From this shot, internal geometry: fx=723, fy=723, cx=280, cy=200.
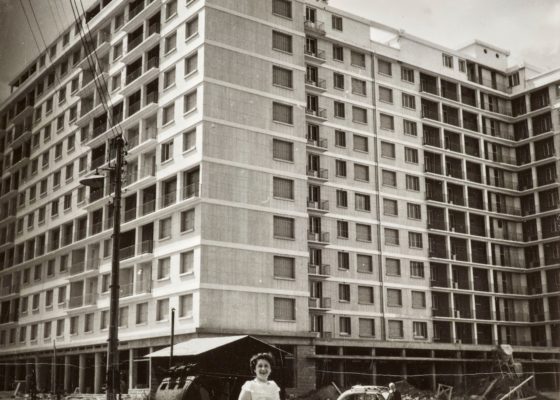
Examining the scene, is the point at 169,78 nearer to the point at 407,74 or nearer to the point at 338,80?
the point at 338,80

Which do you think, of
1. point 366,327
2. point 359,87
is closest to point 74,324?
point 366,327

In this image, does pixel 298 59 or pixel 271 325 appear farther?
pixel 298 59

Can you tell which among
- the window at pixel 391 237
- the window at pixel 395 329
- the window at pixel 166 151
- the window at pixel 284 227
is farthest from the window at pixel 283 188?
the window at pixel 395 329

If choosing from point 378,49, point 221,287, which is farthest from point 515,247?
point 221,287

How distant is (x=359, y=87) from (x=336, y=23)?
5.61 meters

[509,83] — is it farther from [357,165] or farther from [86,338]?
[86,338]

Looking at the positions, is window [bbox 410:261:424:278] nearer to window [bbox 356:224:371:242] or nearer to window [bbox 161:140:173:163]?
window [bbox 356:224:371:242]

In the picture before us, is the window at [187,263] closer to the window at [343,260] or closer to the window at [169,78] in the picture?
the window at [169,78]

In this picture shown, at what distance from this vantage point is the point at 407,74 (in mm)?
63375

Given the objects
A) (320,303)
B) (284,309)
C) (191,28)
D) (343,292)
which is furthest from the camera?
(343,292)

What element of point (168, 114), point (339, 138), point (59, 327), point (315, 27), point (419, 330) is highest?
point (315, 27)

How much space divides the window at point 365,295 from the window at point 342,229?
4.21m

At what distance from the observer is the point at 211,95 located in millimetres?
45562

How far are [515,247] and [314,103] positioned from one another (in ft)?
82.9
